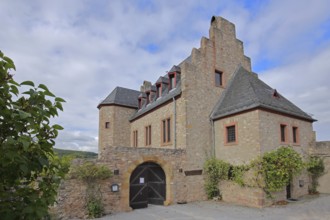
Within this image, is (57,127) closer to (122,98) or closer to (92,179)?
(92,179)

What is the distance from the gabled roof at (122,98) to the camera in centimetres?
2538

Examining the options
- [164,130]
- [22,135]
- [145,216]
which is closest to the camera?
[22,135]

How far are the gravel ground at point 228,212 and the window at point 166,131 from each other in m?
4.91

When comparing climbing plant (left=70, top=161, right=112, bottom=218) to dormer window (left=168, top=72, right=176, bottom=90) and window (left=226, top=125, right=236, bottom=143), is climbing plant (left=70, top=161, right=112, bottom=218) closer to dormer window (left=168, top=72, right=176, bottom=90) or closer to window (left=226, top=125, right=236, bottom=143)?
window (left=226, top=125, right=236, bottom=143)

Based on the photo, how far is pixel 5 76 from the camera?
206 cm

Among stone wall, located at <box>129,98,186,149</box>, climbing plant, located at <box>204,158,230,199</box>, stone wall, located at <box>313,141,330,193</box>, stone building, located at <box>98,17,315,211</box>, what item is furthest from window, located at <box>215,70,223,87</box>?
stone wall, located at <box>313,141,330,193</box>

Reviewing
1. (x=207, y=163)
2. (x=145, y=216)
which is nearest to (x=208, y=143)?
(x=207, y=163)

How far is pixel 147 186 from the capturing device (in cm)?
1441

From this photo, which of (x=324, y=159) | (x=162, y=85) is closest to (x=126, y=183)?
(x=162, y=85)

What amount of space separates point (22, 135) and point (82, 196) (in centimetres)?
1090

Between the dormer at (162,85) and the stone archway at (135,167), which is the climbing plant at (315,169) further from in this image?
the dormer at (162,85)

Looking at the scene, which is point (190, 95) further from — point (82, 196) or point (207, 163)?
point (82, 196)

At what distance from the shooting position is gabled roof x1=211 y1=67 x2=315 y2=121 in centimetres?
1443

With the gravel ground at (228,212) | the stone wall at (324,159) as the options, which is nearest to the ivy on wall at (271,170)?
the gravel ground at (228,212)
